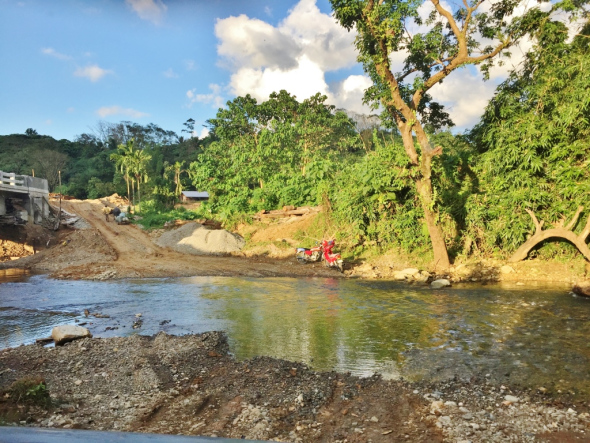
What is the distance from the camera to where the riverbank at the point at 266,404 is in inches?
191

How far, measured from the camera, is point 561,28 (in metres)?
15.5

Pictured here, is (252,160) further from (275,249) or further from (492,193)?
(492,193)

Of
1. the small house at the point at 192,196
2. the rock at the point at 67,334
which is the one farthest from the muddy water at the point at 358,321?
the small house at the point at 192,196

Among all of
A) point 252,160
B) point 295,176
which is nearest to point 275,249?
point 295,176

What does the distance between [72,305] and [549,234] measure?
15.9 metres

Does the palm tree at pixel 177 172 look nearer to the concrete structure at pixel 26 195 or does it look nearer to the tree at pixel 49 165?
the tree at pixel 49 165

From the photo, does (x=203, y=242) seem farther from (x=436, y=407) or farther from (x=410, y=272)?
(x=436, y=407)

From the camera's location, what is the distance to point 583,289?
12.2 meters

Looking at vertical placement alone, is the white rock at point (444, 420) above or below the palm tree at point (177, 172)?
below

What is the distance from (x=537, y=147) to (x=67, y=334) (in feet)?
50.8

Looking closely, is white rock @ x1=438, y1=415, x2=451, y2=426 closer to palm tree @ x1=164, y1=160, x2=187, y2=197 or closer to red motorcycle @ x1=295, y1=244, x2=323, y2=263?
red motorcycle @ x1=295, y1=244, x2=323, y2=263

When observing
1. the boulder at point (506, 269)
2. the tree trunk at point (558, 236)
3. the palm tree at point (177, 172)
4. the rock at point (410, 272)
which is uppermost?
the palm tree at point (177, 172)

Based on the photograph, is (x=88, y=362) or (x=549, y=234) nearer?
(x=88, y=362)

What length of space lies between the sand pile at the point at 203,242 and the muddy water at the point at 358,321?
258 inches
